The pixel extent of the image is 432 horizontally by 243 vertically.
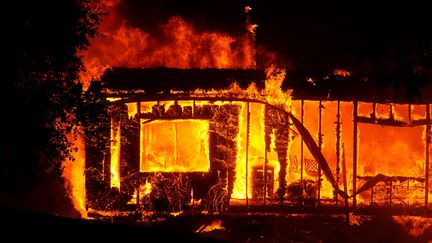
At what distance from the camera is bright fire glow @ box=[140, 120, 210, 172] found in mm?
12930

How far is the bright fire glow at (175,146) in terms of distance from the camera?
509 inches

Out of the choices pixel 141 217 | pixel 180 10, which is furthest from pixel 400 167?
pixel 180 10

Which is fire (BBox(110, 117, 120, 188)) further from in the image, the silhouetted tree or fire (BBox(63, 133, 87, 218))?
the silhouetted tree

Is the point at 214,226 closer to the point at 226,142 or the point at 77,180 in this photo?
the point at 226,142

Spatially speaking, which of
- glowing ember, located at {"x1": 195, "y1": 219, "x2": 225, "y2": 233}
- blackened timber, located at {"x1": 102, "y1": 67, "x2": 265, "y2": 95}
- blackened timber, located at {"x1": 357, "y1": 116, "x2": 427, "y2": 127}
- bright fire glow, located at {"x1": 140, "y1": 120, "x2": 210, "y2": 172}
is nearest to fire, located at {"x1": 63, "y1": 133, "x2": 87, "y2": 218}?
bright fire glow, located at {"x1": 140, "y1": 120, "x2": 210, "y2": 172}

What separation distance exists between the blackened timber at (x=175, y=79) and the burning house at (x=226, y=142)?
0.03 metres

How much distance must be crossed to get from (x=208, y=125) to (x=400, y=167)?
228 inches

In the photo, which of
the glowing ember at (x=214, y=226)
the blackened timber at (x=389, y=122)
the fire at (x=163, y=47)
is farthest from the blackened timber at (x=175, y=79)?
the glowing ember at (x=214, y=226)

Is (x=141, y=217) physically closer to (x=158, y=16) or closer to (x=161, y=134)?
(x=161, y=134)

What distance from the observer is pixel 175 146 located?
13219 millimetres

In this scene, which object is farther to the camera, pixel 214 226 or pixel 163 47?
pixel 163 47

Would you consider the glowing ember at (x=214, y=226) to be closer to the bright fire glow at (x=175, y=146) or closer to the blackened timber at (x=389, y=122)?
the bright fire glow at (x=175, y=146)

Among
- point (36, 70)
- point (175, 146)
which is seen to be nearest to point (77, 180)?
point (175, 146)

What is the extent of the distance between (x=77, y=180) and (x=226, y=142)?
4316 mm
